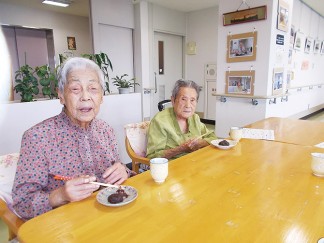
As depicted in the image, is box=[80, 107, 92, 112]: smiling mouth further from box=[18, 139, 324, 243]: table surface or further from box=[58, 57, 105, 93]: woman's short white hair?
box=[18, 139, 324, 243]: table surface

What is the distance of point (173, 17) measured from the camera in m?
5.36

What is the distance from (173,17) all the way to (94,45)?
210 centimetres

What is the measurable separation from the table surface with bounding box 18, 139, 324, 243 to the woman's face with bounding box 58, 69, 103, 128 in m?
0.39

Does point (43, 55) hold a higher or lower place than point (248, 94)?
higher

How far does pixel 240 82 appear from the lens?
331 centimetres

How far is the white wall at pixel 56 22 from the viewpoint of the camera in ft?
15.2

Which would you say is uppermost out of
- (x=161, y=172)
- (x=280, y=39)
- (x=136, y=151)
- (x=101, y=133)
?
(x=280, y=39)

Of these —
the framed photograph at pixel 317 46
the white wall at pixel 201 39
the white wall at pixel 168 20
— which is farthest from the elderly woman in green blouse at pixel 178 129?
the framed photograph at pixel 317 46

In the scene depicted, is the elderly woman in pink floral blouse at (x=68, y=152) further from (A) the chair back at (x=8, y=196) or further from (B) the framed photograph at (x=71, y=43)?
(B) the framed photograph at (x=71, y=43)

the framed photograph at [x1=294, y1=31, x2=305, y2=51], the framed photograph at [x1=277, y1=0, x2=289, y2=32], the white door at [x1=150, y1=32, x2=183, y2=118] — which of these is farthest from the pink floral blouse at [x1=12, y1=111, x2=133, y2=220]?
A: the framed photograph at [x1=294, y1=31, x2=305, y2=51]

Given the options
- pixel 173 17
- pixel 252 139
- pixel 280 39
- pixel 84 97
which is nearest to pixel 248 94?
pixel 280 39

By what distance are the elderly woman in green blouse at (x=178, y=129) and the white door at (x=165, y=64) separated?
344 cm

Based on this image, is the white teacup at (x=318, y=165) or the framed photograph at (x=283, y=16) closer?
the white teacup at (x=318, y=165)

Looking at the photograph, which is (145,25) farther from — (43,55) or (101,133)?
(101,133)
